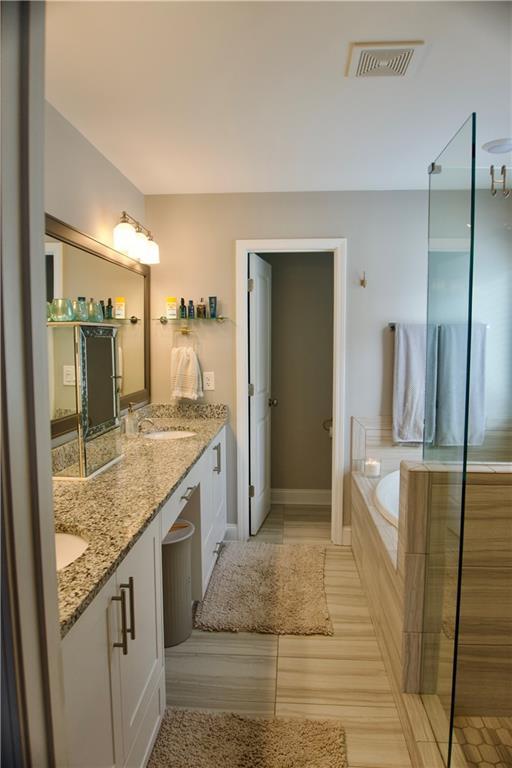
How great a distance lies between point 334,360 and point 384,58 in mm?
1833

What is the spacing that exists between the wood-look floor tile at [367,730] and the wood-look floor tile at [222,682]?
109mm

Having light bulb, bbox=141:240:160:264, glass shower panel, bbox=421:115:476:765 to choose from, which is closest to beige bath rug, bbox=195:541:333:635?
glass shower panel, bbox=421:115:476:765

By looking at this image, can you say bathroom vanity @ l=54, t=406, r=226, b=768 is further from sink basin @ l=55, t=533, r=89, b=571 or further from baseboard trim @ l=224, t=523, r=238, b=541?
baseboard trim @ l=224, t=523, r=238, b=541

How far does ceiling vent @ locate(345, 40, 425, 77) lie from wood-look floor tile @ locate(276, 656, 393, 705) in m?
2.43

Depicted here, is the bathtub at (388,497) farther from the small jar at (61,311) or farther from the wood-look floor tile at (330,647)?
the small jar at (61,311)

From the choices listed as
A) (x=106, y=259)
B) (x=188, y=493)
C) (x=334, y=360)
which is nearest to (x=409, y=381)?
(x=334, y=360)

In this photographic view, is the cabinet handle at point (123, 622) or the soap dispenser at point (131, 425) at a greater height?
the soap dispenser at point (131, 425)

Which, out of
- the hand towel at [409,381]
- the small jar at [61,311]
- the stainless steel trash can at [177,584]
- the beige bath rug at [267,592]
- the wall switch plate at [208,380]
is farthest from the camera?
the wall switch plate at [208,380]

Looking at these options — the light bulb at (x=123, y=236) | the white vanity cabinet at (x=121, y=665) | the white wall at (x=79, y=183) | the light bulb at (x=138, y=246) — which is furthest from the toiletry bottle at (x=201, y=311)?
the white vanity cabinet at (x=121, y=665)

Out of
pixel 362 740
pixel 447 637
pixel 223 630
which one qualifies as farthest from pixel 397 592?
pixel 223 630

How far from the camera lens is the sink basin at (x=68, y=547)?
1271mm

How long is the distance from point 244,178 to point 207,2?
4.87 feet

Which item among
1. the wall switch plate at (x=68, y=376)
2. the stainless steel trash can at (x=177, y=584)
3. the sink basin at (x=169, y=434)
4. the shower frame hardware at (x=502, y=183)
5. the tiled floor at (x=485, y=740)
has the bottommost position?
the tiled floor at (x=485, y=740)

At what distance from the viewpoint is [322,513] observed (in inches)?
152
